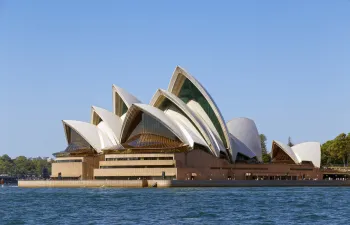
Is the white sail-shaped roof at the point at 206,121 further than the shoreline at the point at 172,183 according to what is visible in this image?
Yes

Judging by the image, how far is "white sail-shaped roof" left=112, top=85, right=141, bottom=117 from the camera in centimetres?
10288

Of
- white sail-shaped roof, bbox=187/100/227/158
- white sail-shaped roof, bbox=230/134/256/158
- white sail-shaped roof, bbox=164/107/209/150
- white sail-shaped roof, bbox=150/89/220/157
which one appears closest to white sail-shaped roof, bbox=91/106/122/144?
white sail-shaped roof, bbox=150/89/220/157

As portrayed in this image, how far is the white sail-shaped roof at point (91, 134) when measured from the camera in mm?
105625

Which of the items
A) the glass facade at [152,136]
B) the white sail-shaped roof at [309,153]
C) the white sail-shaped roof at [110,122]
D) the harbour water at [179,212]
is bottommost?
the harbour water at [179,212]

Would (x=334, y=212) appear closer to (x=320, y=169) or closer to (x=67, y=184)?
(x=67, y=184)

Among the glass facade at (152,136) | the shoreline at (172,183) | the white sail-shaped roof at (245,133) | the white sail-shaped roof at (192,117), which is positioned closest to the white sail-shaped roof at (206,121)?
the white sail-shaped roof at (192,117)

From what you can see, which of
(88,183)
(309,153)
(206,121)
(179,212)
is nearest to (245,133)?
(206,121)

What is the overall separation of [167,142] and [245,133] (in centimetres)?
1486

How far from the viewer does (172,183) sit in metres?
94.2

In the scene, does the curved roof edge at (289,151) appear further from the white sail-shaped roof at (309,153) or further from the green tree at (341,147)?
the green tree at (341,147)

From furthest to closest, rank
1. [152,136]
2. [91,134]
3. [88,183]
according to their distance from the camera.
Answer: [91,134] < [152,136] < [88,183]

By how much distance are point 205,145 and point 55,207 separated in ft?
154

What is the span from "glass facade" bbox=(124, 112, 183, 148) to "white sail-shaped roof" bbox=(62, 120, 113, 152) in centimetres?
507

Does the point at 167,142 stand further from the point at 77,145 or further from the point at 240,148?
the point at 77,145
